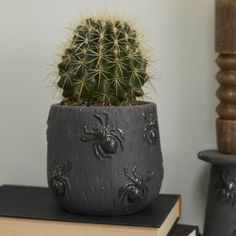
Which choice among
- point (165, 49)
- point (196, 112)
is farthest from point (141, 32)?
point (196, 112)

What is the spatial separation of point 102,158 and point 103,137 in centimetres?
3

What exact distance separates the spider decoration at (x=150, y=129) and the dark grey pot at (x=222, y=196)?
10 centimetres

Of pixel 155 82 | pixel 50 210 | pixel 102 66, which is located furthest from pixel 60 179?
pixel 155 82

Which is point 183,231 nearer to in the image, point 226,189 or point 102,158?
point 226,189

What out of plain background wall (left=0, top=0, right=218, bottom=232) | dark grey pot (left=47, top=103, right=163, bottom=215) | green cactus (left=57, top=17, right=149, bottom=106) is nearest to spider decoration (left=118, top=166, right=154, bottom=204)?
dark grey pot (left=47, top=103, right=163, bottom=215)

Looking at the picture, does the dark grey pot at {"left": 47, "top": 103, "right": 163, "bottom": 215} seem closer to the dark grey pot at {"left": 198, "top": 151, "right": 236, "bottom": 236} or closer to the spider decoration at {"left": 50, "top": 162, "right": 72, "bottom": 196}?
the spider decoration at {"left": 50, "top": 162, "right": 72, "bottom": 196}

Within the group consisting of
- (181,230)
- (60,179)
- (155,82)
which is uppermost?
(155,82)

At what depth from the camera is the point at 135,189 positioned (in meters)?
0.72

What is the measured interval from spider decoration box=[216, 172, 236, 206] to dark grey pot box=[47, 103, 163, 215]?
0.12 m

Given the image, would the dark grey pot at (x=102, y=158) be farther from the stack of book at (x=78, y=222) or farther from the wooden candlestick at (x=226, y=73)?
the wooden candlestick at (x=226, y=73)

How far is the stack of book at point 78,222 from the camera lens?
69cm

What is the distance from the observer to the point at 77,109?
28.0 inches

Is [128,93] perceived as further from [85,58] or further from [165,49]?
[165,49]

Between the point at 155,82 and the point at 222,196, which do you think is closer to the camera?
the point at 222,196
